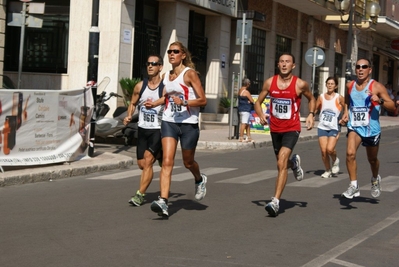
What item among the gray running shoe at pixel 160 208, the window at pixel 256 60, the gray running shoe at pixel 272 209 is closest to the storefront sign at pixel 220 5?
the window at pixel 256 60

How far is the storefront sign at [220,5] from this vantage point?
26.4 metres

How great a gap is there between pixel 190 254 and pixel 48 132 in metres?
7.70

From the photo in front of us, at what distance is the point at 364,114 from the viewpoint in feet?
33.8

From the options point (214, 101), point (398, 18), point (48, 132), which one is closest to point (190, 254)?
point (48, 132)

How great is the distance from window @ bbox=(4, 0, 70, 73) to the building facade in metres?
0.03

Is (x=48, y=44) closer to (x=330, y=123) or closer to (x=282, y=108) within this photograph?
(x=330, y=123)

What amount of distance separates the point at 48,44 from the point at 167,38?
3.88 metres

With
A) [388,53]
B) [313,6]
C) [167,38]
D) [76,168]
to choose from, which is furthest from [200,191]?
[388,53]

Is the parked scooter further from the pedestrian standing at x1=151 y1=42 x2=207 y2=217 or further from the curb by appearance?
the pedestrian standing at x1=151 y1=42 x2=207 y2=217

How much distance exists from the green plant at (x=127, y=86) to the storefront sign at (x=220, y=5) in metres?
4.24

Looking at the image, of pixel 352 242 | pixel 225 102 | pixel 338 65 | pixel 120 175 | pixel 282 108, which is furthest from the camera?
pixel 338 65

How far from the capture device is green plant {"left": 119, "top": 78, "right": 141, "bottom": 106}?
22453mm

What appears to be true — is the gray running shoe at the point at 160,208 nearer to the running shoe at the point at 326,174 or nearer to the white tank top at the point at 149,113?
the white tank top at the point at 149,113

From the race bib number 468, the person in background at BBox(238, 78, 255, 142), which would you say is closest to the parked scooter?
the person in background at BBox(238, 78, 255, 142)
